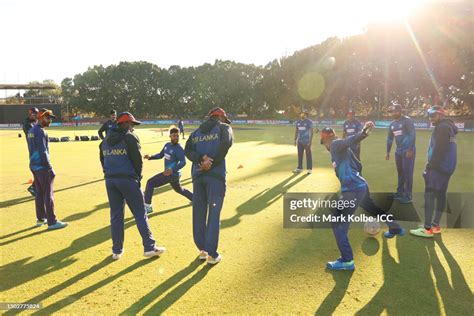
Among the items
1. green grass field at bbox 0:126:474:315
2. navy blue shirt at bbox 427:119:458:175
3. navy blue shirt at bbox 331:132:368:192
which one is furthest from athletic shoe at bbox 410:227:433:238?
navy blue shirt at bbox 331:132:368:192

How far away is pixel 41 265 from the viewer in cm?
508

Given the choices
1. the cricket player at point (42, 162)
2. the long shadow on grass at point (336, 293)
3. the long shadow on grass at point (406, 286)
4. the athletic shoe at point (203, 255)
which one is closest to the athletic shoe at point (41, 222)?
the cricket player at point (42, 162)

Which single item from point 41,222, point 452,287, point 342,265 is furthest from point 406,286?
point 41,222

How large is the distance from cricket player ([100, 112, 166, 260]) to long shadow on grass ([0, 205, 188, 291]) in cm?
97

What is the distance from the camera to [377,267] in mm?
4891

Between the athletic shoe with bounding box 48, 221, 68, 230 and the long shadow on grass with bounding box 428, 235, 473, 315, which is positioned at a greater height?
the athletic shoe with bounding box 48, 221, 68, 230

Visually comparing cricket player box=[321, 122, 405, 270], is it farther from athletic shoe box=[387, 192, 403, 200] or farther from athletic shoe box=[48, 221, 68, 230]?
Answer: athletic shoe box=[48, 221, 68, 230]

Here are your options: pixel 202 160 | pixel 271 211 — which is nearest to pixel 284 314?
pixel 202 160

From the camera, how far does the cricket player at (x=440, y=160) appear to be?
569 centimetres

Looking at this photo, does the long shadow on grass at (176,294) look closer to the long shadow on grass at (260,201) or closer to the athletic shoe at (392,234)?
the long shadow on grass at (260,201)

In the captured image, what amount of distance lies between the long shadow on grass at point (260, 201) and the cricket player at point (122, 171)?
7.19 ft

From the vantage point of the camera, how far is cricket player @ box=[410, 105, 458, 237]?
5691 mm

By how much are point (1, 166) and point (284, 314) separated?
53.0 feet

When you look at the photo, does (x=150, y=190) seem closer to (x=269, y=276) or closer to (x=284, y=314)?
(x=269, y=276)
